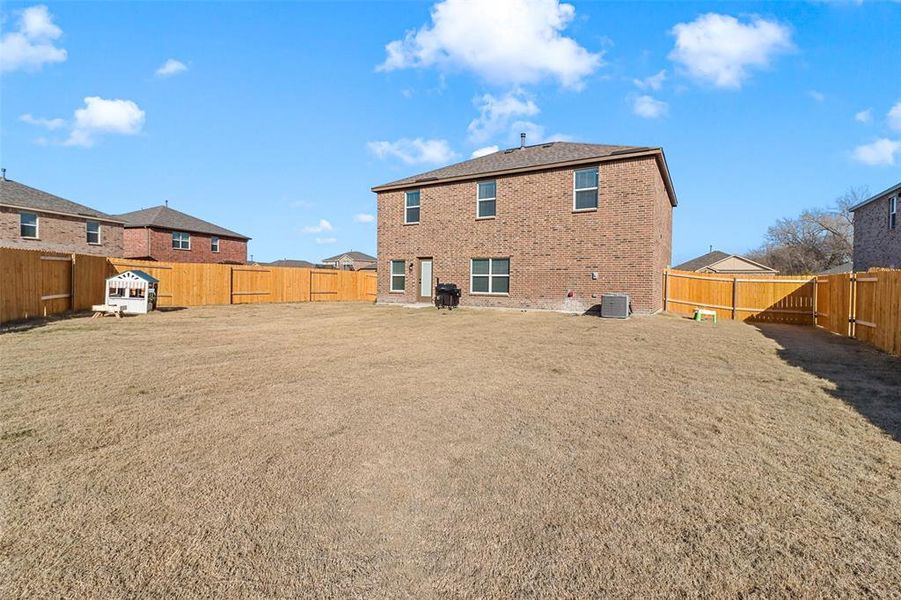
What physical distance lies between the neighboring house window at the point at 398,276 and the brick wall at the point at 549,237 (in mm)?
262

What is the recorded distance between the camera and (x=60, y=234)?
82.7 feet

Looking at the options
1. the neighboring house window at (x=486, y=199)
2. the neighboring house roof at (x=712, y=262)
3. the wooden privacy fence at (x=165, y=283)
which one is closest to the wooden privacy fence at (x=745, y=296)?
the neighboring house window at (x=486, y=199)

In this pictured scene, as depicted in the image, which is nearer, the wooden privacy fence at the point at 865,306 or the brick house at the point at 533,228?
the wooden privacy fence at the point at 865,306

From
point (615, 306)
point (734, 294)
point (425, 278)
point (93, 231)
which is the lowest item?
point (615, 306)

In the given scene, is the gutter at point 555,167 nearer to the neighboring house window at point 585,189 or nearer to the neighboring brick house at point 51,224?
the neighboring house window at point 585,189

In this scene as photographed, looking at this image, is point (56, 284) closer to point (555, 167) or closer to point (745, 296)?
point (555, 167)

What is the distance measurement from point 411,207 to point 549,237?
6.83 metres

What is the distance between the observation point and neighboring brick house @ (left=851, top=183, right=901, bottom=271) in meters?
19.0

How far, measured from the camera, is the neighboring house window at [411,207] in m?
19.4

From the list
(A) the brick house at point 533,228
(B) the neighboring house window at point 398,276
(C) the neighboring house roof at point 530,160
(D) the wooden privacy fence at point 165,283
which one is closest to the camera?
(D) the wooden privacy fence at point 165,283

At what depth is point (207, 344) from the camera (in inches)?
353

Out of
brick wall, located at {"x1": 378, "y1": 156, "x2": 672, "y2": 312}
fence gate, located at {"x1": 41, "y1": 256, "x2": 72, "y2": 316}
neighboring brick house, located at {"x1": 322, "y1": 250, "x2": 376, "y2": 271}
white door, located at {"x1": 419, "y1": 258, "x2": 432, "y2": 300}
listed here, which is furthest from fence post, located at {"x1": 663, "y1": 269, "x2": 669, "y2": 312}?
neighboring brick house, located at {"x1": 322, "y1": 250, "x2": 376, "y2": 271}

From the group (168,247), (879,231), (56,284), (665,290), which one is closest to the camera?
(56,284)

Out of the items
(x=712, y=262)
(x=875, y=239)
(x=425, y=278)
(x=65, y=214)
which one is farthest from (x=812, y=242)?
(x=65, y=214)
